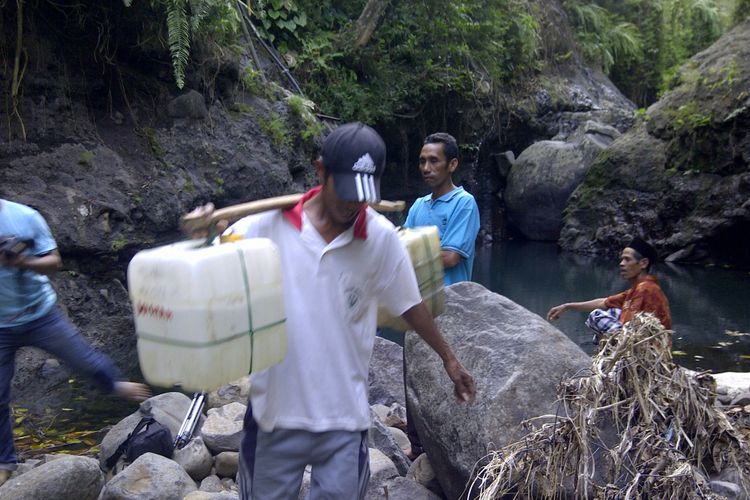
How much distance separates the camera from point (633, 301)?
201 inches

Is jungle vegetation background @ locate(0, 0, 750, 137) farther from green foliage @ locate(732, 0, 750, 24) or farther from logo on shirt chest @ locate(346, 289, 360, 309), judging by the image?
logo on shirt chest @ locate(346, 289, 360, 309)

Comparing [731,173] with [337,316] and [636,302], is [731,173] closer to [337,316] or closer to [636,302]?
[636,302]

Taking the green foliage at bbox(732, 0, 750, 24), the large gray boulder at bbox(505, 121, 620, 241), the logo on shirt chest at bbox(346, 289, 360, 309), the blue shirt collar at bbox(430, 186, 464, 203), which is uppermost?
the green foliage at bbox(732, 0, 750, 24)

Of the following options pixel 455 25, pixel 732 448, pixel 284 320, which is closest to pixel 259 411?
pixel 284 320

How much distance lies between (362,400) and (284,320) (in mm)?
432

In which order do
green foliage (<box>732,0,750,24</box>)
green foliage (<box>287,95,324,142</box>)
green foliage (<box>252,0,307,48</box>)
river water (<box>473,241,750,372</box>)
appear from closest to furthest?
river water (<box>473,241,750,372</box>) < green foliage (<box>287,95,324,142</box>) < green foliage (<box>252,0,307,48</box>) < green foliage (<box>732,0,750,24</box>)

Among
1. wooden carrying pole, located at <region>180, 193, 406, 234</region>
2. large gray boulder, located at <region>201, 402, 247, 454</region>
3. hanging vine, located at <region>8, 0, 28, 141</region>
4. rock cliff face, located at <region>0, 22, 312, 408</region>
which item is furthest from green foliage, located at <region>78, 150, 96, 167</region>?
wooden carrying pole, located at <region>180, 193, 406, 234</region>

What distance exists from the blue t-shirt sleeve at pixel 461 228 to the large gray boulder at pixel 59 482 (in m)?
2.27

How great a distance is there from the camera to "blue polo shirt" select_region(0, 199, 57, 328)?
385 cm

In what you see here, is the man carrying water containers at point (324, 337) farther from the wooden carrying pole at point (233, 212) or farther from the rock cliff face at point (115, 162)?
the rock cliff face at point (115, 162)

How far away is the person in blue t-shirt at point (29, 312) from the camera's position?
383 centimetres

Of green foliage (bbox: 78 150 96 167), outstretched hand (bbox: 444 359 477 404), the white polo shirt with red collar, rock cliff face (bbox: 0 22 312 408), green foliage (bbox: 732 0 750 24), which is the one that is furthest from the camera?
green foliage (bbox: 732 0 750 24)

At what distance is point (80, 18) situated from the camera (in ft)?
27.5

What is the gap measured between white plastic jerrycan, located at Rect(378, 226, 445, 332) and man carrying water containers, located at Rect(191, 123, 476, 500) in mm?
722
